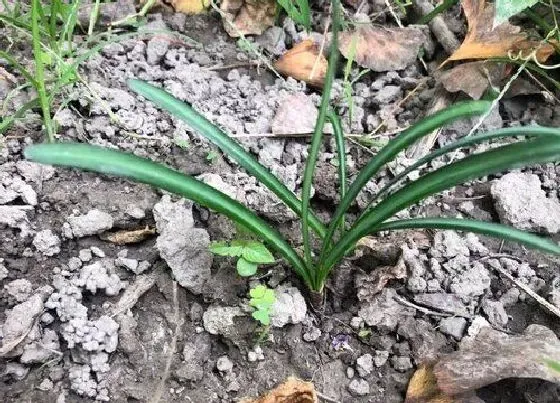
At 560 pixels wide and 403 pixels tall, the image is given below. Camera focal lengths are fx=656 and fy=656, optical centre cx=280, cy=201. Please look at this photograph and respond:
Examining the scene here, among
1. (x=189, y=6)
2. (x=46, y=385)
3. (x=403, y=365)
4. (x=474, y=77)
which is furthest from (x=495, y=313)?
(x=189, y=6)

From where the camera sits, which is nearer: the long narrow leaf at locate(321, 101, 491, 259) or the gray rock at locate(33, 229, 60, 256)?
the long narrow leaf at locate(321, 101, 491, 259)

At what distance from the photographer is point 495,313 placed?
127cm

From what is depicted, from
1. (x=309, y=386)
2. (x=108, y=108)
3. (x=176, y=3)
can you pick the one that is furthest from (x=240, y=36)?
(x=309, y=386)

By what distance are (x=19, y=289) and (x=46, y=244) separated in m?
0.10

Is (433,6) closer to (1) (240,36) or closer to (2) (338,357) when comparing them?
(1) (240,36)

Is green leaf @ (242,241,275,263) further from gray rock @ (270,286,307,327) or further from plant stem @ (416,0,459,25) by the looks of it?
plant stem @ (416,0,459,25)

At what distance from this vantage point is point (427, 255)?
135 centimetres

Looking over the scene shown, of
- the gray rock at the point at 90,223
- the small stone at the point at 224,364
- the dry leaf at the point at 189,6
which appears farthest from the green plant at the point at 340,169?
the dry leaf at the point at 189,6

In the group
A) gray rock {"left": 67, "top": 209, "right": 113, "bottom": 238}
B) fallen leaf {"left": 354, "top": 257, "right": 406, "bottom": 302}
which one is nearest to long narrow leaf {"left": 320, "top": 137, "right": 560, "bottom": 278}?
fallen leaf {"left": 354, "top": 257, "right": 406, "bottom": 302}

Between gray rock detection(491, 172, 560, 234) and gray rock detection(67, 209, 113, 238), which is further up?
gray rock detection(491, 172, 560, 234)

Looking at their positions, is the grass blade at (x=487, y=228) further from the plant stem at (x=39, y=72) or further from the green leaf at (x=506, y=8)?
the plant stem at (x=39, y=72)

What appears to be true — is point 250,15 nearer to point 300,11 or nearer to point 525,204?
point 300,11

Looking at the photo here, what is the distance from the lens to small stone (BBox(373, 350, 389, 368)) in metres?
1.23

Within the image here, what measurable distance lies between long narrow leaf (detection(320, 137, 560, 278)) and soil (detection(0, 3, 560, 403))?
0.17 m
